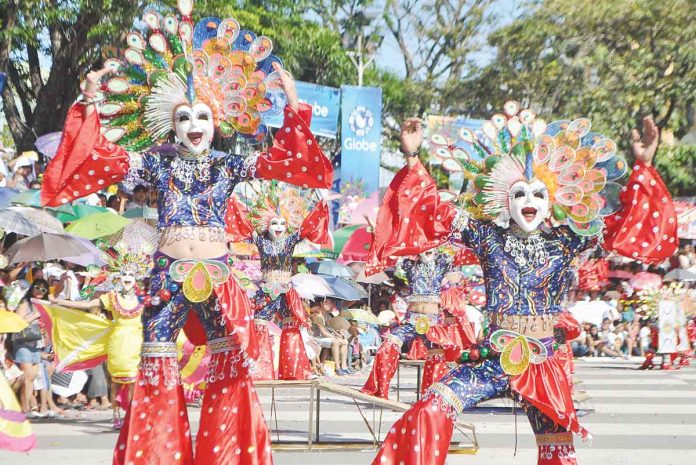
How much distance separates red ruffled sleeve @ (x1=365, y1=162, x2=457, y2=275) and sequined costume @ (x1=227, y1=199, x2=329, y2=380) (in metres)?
4.51

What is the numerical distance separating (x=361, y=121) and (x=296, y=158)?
16761mm

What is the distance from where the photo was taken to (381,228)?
616 cm

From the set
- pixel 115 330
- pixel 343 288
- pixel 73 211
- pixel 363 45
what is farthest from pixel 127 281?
pixel 363 45

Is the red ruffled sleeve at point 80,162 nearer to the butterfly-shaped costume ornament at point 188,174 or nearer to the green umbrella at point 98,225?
the butterfly-shaped costume ornament at point 188,174

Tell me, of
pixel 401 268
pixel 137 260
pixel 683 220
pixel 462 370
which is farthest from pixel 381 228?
pixel 683 220

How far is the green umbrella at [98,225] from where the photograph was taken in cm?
1260

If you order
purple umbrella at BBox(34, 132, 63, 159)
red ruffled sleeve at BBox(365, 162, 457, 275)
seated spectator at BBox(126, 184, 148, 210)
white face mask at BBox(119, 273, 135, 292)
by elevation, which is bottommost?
white face mask at BBox(119, 273, 135, 292)

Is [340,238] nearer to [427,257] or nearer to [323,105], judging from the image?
[323,105]

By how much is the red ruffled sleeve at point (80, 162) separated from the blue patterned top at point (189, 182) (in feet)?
0.36

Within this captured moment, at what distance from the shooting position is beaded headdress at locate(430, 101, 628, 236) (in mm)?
5840

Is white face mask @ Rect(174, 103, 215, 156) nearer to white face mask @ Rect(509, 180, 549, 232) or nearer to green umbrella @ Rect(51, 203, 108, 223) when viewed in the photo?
white face mask @ Rect(509, 180, 549, 232)

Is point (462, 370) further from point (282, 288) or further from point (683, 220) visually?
point (683, 220)

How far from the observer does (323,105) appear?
22844 millimetres

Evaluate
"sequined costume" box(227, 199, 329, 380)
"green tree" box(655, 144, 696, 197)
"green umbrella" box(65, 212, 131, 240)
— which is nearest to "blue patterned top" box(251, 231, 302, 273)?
"sequined costume" box(227, 199, 329, 380)
